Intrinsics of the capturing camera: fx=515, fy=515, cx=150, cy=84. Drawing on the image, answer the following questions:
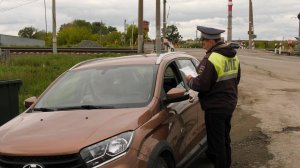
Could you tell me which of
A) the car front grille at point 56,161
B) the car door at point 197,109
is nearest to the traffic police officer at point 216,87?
the car door at point 197,109

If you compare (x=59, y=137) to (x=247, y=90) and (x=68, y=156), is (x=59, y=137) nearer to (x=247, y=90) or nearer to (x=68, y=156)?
(x=68, y=156)

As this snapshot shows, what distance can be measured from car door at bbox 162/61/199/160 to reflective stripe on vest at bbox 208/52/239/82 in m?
0.58

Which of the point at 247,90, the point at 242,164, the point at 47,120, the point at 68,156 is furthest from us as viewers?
the point at 247,90

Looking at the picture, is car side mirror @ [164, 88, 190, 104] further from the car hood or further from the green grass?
the green grass

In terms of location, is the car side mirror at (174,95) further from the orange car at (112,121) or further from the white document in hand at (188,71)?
the white document in hand at (188,71)

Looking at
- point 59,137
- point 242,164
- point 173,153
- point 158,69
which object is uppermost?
point 158,69

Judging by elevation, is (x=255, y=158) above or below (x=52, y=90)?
below

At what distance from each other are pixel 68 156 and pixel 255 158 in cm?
382

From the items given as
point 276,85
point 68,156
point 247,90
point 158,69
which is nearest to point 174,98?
point 158,69

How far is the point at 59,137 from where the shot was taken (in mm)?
4535

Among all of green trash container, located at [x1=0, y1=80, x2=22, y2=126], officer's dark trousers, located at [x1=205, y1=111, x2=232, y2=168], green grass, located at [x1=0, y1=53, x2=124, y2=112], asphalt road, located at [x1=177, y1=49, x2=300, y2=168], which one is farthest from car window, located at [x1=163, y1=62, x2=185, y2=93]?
green grass, located at [x1=0, y1=53, x2=124, y2=112]

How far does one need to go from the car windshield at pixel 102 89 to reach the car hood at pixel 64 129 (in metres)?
0.27

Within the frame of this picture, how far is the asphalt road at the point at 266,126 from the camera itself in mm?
7336

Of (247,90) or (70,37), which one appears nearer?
(247,90)
